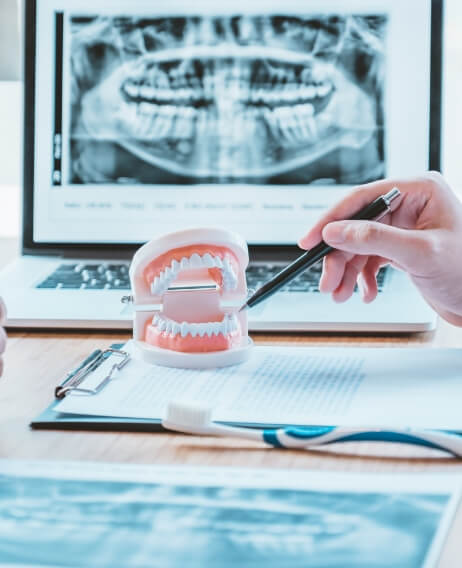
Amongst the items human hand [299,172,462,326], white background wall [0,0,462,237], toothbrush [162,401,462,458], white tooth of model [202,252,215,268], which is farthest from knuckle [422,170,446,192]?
white background wall [0,0,462,237]

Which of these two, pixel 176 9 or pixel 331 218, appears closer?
pixel 331 218

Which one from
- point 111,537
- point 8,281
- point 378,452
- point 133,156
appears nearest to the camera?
point 111,537

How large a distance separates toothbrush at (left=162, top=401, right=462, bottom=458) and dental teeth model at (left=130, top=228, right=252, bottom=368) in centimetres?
16

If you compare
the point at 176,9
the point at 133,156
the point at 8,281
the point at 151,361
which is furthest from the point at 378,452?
the point at 176,9

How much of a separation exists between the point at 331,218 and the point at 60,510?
0.48 m

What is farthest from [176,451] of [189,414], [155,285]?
[155,285]

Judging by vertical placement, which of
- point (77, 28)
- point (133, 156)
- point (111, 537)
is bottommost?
point (111, 537)

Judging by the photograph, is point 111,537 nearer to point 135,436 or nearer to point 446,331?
point 135,436

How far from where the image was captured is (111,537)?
52 centimetres

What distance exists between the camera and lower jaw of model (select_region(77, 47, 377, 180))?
54.3 inches

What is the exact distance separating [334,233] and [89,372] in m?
0.26

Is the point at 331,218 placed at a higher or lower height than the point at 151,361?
higher

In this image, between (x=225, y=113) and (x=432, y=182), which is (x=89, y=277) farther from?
(x=432, y=182)

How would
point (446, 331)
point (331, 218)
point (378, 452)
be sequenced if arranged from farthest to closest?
point (446, 331) < point (331, 218) < point (378, 452)
